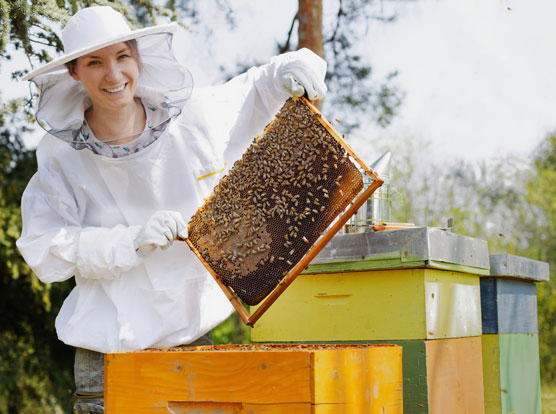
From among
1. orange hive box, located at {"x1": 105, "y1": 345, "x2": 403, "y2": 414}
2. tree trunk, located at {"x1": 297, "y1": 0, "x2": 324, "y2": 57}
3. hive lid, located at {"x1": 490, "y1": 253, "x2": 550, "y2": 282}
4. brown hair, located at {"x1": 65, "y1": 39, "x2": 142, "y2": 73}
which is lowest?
orange hive box, located at {"x1": 105, "y1": 345, "x2": 403, "y2": 414}

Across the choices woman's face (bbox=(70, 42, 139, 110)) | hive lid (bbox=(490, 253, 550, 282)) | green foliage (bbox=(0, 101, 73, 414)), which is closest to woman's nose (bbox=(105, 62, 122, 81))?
woman's face (bbox=(70, 42, 139, 110))

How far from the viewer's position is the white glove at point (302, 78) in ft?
6.94

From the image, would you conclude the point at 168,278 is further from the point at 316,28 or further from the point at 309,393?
the point at 316,28

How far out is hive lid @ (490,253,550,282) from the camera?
2654 millimetres

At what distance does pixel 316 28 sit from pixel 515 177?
921 cm

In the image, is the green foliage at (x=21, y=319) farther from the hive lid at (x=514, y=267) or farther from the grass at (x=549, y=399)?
the grass at (x=549, y=399)

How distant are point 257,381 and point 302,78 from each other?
1127 mm

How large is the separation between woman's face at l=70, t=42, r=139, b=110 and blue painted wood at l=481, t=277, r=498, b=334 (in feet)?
5.98

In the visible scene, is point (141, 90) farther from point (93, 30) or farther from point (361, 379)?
point (361, 379)

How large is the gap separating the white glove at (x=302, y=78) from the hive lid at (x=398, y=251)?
0.59m

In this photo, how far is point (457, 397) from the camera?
2.21 metres

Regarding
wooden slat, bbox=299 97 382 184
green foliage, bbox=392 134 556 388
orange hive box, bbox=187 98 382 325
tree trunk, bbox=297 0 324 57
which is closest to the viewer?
wooden slat, bbox=299 97 382 184

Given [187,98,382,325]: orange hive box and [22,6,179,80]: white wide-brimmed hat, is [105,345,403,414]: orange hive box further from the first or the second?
[22,6,179,80]: white wide-brimmed hat

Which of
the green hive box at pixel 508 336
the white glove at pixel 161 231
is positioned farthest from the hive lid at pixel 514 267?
Result: the white glove at pixel 161 231
